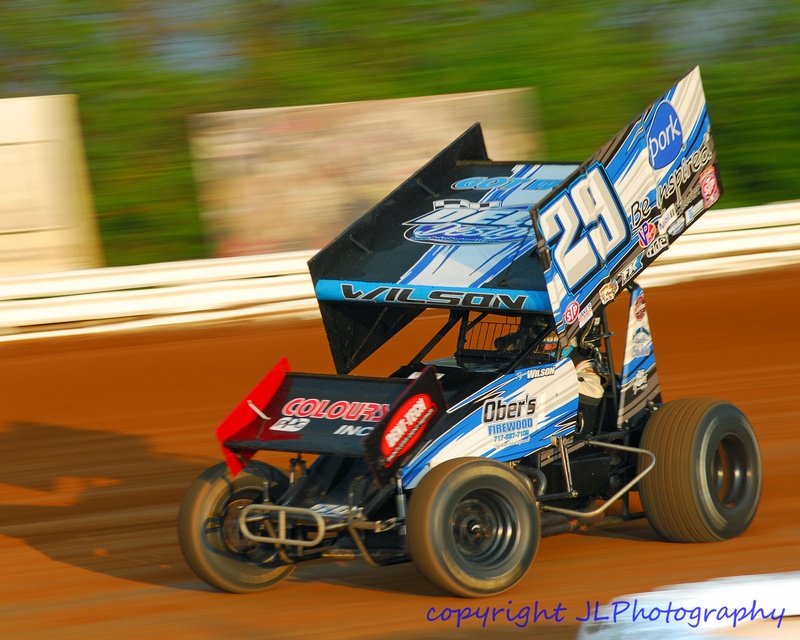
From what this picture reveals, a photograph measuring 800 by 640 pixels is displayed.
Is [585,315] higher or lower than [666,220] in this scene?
lower

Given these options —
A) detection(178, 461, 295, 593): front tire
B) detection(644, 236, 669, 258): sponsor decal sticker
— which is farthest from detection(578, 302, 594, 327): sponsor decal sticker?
detection(178, 461, 295, 593): front tire

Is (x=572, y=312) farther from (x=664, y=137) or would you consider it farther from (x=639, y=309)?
(x=664, y=137)

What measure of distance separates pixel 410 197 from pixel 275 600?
2.67 meters

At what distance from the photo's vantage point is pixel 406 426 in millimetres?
5934

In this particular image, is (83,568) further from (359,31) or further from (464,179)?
(359,31)

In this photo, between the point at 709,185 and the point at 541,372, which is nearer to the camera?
the point at 541,372

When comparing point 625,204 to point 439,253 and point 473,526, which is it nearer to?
point 439,253

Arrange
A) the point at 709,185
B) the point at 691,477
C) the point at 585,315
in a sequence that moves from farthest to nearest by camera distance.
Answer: the point at 709,185 < the point at 691,477 < the point at 585,315

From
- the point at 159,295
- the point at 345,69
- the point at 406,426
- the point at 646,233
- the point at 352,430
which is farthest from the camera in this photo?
the point at 345,69

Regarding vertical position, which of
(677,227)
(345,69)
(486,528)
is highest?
(345,69)

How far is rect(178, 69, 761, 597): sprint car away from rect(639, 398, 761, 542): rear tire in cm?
1

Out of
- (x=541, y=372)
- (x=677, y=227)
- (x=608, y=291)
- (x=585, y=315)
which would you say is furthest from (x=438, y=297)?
(x=677, y=227)

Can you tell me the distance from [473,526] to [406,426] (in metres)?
0.59

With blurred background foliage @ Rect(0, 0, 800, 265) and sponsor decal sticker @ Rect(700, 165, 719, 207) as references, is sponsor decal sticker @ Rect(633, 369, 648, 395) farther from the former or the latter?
blurred background foliage @ Rect(0, 0, 800, 265)
